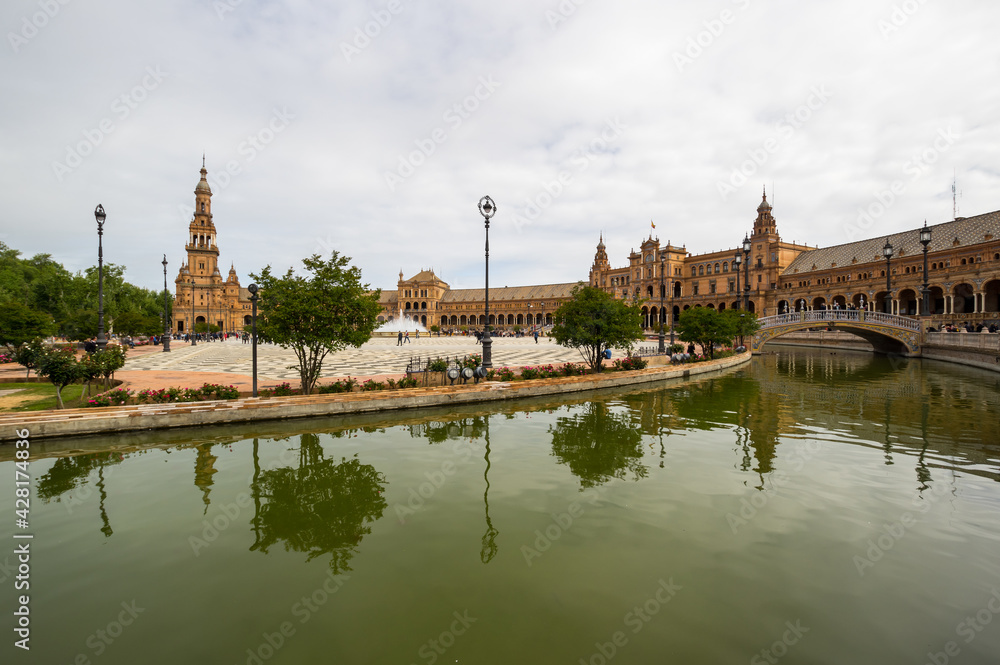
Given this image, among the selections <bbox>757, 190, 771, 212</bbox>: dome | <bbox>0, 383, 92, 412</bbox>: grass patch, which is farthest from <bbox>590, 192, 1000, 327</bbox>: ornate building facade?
<bbox>0, 383, 92, 412</bbox>: grass patch

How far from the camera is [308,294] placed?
44.4ft

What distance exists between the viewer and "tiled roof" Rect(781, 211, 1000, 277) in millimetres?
46188

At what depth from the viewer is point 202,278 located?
93.4 m

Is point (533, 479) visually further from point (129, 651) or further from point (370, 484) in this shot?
point (129, 651)

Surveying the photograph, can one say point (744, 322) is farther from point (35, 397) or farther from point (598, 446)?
point (35, 397)

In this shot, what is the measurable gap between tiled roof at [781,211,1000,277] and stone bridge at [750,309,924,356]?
19.6 meters

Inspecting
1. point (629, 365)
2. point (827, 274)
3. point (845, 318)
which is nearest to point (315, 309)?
point (629, 365)

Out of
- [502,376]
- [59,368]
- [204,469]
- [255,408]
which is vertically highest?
[59,368]

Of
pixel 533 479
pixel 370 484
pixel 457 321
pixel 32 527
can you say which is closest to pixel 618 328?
pixel 533 479

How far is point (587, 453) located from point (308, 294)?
9374 millimetres

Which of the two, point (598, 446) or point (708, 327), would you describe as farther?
point (708, 327)

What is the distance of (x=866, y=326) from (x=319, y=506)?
42.3 m

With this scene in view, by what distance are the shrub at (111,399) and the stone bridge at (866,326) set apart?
3981cm

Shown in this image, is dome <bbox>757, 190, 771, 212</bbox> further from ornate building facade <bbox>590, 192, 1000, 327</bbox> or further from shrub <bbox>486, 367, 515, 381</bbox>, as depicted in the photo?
shrub <bbox>486, 367, 515, 381</bbox>
